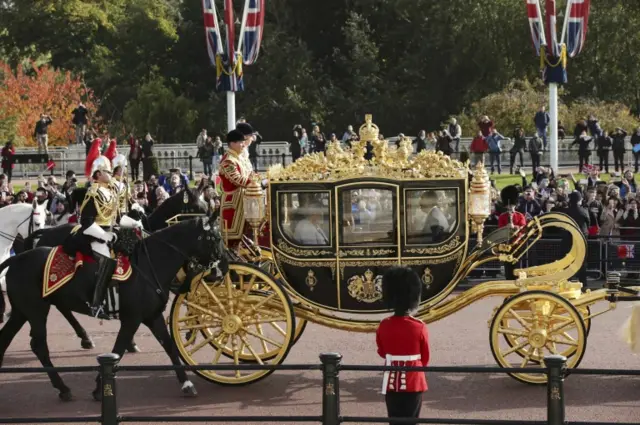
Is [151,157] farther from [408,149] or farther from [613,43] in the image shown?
[408,149]

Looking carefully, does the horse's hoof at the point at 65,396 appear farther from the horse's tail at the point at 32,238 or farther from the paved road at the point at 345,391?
the horse's tail at the point at 32,238

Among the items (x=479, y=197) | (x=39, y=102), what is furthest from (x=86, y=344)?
(x=39, y=102)

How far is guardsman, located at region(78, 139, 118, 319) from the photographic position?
11.9 meters

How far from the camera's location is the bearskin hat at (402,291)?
8758mm

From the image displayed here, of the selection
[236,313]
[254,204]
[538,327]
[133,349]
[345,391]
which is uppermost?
[254,204]

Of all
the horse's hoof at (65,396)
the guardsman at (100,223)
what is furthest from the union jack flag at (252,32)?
the horse's hoof at (65,396)

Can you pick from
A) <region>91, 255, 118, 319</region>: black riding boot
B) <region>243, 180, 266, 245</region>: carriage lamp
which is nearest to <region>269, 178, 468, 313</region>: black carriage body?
<region>243, 180, 266, 245</region>: carriage lamp

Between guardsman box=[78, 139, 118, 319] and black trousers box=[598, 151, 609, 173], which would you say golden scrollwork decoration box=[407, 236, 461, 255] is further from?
black trousers box=[598, 151, 609, 173]

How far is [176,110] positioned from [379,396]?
36.0 meters

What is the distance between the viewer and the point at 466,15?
148ft

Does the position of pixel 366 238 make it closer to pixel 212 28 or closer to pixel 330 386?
pixel 330 386

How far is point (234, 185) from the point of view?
1271 cm

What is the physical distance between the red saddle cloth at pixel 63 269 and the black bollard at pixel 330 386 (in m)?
3.50

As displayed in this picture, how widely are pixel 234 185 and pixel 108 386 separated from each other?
149 inches
